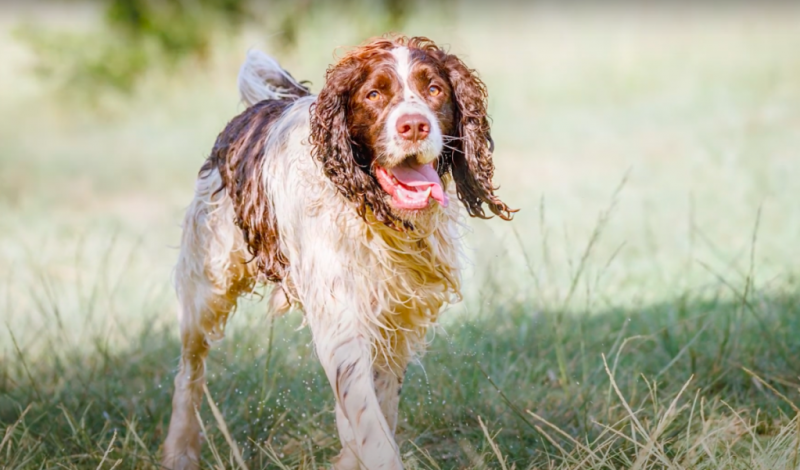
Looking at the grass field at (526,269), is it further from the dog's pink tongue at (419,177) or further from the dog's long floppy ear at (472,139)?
the dog's pink tongue at (419,177)

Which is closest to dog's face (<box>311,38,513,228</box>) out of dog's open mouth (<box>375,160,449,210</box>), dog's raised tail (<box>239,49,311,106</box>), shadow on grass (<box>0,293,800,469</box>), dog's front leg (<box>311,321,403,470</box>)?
dog's open mouth (<box>375,160,449,210</box>)

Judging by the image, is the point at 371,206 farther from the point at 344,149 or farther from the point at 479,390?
the point at 479,390

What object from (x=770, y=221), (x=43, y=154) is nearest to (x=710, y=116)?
(x=770, y=221)

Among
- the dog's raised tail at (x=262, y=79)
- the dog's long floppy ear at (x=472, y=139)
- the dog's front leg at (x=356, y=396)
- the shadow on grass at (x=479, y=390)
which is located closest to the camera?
the dog's front leg at (x=356, y=396)

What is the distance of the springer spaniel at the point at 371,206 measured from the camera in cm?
357

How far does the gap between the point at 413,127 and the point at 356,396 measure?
943 millimetres

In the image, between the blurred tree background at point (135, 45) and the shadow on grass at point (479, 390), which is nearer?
the shadow on grass at point (479, 390)

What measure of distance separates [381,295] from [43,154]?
11.9 metres

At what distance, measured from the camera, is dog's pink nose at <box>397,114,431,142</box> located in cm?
341

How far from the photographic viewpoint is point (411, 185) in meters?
3.58

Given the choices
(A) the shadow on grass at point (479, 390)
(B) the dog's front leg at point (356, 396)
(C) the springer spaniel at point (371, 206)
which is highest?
(C) the springer spaniel at point (371, 206)

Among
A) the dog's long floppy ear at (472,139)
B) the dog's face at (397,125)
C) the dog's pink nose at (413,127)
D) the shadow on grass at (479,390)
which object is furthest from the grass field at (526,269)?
the dog's pink nose at (413,127)

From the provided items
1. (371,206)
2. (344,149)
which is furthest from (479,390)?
(344,149)

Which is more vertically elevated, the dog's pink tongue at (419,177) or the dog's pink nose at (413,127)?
the dog's pink nose at (413,127)
